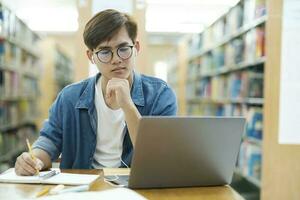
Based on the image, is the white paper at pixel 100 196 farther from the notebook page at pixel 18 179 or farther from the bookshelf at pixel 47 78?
the bookshelf at pixel 47 78

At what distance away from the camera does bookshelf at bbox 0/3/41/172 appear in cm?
458

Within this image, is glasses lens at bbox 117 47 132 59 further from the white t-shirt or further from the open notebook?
the open notebook

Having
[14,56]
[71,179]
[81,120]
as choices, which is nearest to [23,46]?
[14,56]

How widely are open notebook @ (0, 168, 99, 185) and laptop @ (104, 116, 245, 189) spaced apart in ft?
0.38

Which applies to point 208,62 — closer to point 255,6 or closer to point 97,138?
point 255,6

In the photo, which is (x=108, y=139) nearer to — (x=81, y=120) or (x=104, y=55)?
(x=81, y=120)

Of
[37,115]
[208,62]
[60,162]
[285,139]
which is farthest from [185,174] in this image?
[37,115]

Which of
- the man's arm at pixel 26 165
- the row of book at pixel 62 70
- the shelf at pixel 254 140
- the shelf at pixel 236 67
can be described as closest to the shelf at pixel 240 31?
the shelf at pixel 236 67

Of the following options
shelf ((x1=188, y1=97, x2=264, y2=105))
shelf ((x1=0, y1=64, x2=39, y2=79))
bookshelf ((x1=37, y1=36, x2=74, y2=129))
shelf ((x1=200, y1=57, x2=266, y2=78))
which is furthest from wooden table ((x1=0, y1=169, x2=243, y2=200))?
bookshelf ((x1=37, y1=36, x2=74, y2=129))

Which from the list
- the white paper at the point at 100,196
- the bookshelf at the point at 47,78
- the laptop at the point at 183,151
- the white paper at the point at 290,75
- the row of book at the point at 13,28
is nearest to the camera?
the white paper at the point at 100,196

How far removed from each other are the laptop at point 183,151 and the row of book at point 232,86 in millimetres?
2472

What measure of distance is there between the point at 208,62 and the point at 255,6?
2.16 metres

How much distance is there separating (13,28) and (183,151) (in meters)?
4.38

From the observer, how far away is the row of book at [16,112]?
4.72 metres
